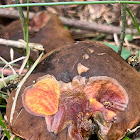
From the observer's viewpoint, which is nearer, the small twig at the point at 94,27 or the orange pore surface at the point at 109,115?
the orange pore surface at the point at 109,115

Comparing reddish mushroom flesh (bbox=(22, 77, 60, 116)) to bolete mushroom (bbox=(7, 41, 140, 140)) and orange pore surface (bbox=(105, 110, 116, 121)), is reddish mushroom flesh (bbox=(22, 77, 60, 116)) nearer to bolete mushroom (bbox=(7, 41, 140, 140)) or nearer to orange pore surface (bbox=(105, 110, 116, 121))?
bolete mushroom (bbox=(7, 41, 140, 140))

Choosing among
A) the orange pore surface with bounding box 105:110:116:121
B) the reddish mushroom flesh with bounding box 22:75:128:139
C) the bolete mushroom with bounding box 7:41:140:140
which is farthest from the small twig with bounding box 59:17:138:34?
the orange pore surface with bounding box 105:110:116:121

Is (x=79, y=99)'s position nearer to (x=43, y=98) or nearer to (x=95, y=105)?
(x=95, y=105)

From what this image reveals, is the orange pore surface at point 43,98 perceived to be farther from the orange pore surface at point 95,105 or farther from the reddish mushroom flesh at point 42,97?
the orange pore surface at point 95,105

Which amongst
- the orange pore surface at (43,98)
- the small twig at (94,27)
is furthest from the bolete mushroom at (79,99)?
the small twig at (94,27)

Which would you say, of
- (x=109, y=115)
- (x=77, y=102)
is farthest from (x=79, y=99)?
(x=109, y=115)

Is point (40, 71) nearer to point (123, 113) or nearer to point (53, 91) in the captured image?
point (53, 91)

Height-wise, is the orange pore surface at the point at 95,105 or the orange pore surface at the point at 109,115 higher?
the orange pore surface at the point at 95,105
